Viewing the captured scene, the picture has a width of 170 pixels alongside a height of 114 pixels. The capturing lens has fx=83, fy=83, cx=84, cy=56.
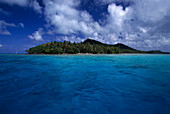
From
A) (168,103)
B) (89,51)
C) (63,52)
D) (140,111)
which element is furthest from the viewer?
(89,51)

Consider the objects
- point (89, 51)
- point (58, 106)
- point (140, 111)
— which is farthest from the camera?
point (89, 51)

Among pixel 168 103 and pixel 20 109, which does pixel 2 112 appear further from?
pixel 168 103

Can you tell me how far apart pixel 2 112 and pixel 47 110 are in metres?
2.20

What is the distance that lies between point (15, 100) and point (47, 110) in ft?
8.86

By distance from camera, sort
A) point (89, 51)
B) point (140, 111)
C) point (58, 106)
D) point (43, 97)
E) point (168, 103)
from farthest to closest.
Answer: point (89, 51) < point (43, 97) < point (168, 103) < point (58, 106) < point (140, 111)

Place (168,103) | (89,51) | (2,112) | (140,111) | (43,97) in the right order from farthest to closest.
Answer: (89,51)
(43,97)
(168,103)
(140,111)
(2,112)

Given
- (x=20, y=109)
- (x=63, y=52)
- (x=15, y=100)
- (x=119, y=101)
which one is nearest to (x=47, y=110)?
(x=20, y=109)

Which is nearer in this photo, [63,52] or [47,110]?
[47,110]

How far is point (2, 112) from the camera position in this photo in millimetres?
4227

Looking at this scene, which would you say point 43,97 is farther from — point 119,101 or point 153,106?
point 153,106

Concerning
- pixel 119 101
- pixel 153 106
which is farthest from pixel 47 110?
pixel 153 106

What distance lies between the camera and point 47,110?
14.8 feet

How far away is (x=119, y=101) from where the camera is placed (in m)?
5.45

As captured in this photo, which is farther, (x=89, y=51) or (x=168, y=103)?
(x=89, y=51)
